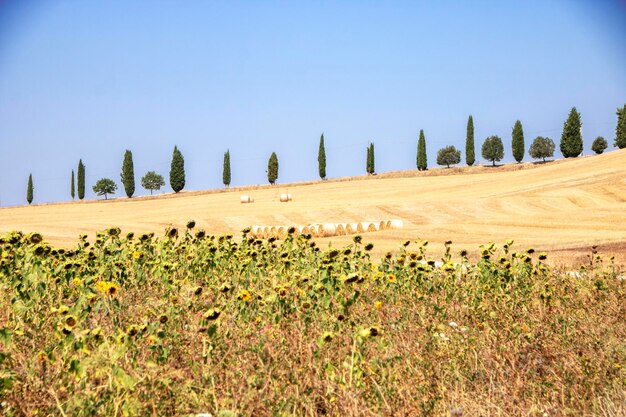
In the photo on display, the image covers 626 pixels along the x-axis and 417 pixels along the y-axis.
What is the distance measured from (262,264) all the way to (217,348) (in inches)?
148

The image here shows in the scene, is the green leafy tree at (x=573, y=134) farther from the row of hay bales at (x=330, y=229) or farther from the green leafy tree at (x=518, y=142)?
the row of hay bales at (x=330, y=229)

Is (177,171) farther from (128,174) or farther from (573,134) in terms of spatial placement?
(573,134)

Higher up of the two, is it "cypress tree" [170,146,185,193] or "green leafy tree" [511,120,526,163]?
"green leafy tree" [511,120,526,163]

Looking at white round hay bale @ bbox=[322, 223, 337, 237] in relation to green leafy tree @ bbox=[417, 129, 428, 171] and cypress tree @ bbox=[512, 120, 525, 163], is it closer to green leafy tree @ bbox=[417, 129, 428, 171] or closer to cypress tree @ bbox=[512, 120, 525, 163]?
green leafy tree @ bbox=[417, 129, 428, 171]

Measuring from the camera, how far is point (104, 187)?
104 meters

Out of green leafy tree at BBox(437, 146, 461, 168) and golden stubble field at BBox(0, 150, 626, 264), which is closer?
golden stubble field at BBox(0, 150, 626, 264)

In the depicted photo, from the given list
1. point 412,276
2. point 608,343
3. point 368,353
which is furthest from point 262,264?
point 608,343

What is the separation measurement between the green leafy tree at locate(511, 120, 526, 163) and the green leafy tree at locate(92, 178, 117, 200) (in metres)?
62.8

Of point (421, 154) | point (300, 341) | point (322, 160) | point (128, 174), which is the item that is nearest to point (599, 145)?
point (421, 154)

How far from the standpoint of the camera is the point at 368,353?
466 centimetres

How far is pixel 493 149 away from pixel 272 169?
38.4m

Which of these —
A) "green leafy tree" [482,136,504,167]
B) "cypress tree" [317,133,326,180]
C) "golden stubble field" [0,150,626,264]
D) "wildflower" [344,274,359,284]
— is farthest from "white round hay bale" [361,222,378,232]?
"green leafy tree" [482,136,504,167]

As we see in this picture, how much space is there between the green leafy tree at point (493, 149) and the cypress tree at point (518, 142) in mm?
15147

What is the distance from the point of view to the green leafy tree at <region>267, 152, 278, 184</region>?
272 ft
